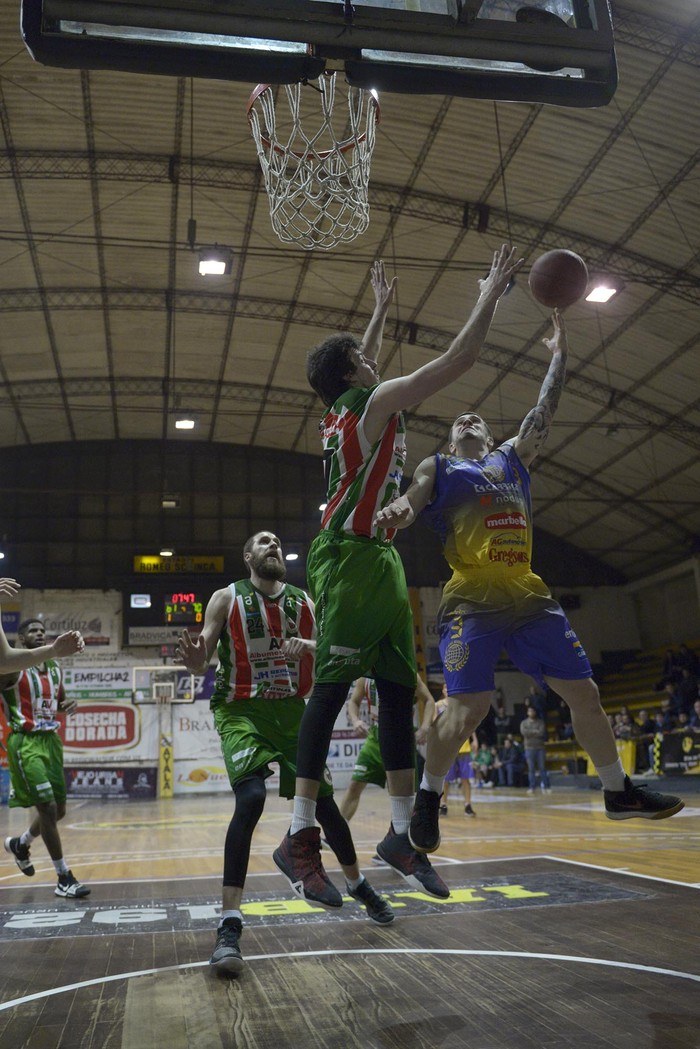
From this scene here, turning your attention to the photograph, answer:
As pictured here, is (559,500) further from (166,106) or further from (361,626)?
(361,626)

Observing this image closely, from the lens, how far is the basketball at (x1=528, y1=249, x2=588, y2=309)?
4.80 m

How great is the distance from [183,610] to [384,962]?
21.8m

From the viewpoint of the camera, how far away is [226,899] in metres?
3.99

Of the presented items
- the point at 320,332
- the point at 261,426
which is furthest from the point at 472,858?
the point at 261,426

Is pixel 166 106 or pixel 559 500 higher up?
pixel 166 106

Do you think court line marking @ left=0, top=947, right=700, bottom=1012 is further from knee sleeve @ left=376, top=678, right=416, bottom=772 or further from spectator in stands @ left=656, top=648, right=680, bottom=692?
spectator in stands @ left=656, top=648, right=680, bottom=692

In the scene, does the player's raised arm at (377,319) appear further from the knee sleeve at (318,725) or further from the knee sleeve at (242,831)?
the knee sleeve at (242,831)

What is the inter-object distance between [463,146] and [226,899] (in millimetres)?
15046

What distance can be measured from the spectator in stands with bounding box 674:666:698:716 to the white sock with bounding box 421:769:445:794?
17.2 meters

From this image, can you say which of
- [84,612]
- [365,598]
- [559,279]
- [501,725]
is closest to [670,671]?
[501,725]

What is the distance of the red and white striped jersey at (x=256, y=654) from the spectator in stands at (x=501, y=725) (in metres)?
22.6

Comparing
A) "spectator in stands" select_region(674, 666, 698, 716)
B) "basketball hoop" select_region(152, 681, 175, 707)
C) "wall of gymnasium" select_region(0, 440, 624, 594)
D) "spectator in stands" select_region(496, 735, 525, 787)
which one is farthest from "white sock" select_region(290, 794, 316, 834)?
"wall of gymnasium" select_region(0, 440, 624, 594)

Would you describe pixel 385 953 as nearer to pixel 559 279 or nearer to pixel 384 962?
pixel 384 962

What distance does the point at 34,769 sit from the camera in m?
6.92
